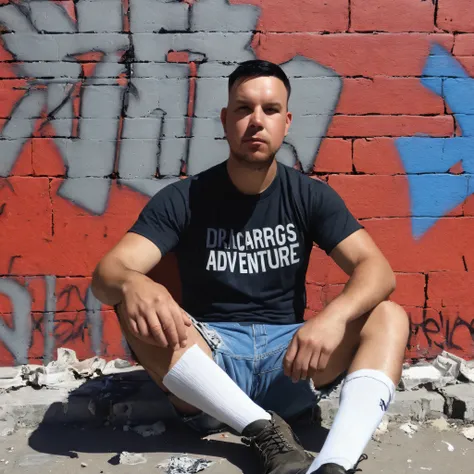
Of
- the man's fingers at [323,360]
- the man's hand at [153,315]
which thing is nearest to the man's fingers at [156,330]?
the man's hand at [153,315]

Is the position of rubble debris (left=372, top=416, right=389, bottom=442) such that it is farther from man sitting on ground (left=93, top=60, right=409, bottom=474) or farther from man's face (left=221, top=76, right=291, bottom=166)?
man's face (left=221, top=76, right=291, bottom=166)

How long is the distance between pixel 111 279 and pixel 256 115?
894 millimetres

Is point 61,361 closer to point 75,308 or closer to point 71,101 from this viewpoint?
point 75,308

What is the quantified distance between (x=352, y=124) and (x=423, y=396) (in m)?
1.44

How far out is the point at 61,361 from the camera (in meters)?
3.49

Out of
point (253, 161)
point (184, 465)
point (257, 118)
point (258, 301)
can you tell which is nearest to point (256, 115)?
point (257, 118)

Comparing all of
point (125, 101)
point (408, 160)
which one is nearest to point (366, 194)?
point (408, 160)

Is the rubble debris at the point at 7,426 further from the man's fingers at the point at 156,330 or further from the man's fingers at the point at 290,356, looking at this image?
the man's fingers at the point at 290,356

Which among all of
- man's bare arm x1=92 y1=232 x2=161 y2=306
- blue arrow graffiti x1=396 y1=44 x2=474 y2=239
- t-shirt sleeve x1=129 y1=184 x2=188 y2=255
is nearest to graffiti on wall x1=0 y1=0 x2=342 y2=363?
blue arrow graffiti x1=396 y1=44 x2=474 y2=239

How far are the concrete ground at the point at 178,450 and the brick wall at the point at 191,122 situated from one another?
77cm

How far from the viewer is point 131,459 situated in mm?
2676

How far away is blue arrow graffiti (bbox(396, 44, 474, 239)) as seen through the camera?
3.44 m

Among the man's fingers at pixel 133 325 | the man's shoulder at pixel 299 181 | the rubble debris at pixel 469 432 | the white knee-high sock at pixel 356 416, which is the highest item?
the man's shoulder at pixel 299 181

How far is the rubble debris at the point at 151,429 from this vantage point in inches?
116
